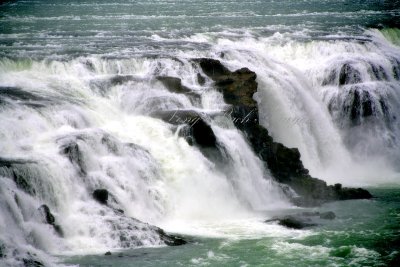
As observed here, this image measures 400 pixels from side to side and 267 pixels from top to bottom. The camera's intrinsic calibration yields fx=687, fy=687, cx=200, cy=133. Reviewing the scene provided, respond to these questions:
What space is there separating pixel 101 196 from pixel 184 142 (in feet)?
16.0

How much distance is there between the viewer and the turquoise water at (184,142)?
18.3 metres

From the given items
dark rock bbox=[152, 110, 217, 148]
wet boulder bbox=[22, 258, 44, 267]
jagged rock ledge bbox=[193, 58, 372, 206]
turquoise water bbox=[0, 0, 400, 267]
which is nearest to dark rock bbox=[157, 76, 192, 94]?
turquoise water bbox=[0, 0, 400, 267]

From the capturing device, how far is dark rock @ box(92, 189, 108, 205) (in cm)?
2017

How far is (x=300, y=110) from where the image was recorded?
30828mm

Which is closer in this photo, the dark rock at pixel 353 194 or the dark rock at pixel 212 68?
the dark rock at pixel 353 194

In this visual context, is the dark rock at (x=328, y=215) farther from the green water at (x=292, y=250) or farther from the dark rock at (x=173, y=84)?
the dark rock at (x=173, y=84)

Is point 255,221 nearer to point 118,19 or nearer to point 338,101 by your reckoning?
point 338,101

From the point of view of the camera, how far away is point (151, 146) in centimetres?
2377

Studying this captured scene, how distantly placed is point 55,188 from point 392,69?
2101 cm

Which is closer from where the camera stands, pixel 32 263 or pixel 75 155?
pixel 32 263

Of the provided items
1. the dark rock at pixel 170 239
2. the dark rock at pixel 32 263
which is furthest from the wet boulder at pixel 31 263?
the dark rock at pixel 170 239

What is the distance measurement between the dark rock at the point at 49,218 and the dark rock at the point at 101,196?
1878 millimetres

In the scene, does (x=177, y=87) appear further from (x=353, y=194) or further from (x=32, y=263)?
(x=32, y=263)

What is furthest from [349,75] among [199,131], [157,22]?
[157,22]
